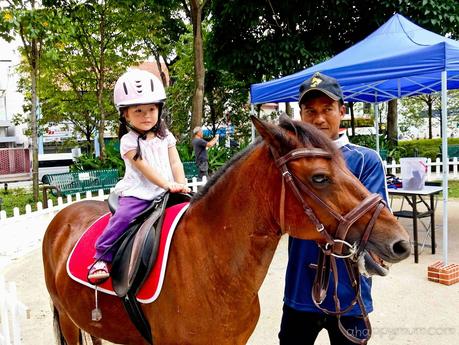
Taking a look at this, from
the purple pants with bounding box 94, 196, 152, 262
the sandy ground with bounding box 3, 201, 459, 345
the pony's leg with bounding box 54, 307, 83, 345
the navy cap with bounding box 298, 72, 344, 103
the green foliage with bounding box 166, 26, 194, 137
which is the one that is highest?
the green foliage with bounding box 166, 26, 194, 137

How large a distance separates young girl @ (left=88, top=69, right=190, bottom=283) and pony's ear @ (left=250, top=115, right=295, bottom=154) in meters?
0.86

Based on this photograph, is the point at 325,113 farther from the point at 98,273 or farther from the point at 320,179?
the point at 98,273

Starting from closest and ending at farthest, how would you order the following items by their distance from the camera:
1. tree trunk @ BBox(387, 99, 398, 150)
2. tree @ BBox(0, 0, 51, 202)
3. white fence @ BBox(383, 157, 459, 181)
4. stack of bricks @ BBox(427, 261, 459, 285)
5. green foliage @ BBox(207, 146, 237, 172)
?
stack of bricks @ BBox(427, 261, 459, 285)
tree @ BBox(0, 0, 51, 202)
white fence @ BBox(383, 157, 459, 181)
green foliage @ BBox(207, 146, 237, 172)
tree trunk @ BBox(387, 99, 398, 150)

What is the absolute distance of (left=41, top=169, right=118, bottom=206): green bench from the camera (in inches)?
422

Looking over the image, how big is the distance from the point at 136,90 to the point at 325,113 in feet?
3.51

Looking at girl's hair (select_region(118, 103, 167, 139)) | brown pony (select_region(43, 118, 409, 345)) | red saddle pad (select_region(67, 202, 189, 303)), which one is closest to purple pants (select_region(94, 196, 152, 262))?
red saddle pad (select_region(67, 202, 189, 303))

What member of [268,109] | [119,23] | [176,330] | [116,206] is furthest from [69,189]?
[268,109]

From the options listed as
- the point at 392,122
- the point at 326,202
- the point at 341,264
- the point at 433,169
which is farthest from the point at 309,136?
the point at 433,169

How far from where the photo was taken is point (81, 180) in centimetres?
1105

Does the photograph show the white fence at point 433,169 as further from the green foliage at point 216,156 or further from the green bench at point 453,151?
the green foliage at point 216,156

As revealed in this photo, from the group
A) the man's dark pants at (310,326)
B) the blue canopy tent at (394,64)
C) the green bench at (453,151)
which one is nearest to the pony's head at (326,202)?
the man's dark pants at (310,326)

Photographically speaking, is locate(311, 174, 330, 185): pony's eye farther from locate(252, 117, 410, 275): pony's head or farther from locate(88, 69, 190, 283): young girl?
locate(88, 69, 190, 283): young girl

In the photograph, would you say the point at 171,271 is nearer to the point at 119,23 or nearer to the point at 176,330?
the point at 176,330

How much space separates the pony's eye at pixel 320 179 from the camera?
1554mm
